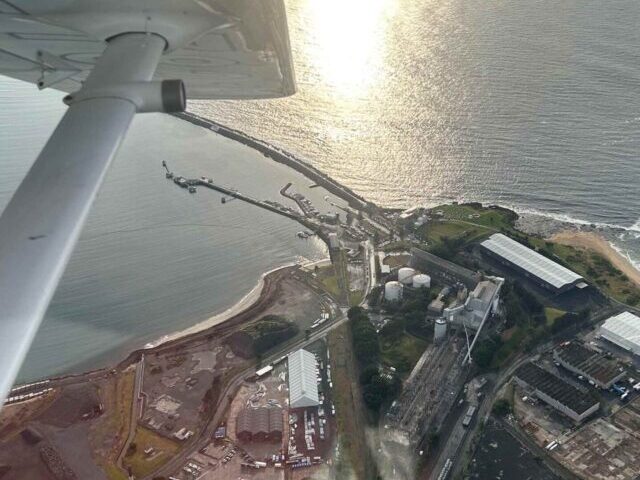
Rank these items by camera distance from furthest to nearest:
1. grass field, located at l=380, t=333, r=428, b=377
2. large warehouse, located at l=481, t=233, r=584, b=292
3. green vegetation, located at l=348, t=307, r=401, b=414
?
large warehouse, located at l=481, t=233, r=584, b=292
grass field, located at l=380, t=333, r=428, b=377
green vegetation, located at l=348, t=307, r=401, b=414

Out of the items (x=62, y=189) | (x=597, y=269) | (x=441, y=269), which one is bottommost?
(x=597, y=269)

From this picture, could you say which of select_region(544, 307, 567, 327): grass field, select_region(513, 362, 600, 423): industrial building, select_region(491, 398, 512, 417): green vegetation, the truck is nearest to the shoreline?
the truck

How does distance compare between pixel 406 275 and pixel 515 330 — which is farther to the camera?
pixel 406 275

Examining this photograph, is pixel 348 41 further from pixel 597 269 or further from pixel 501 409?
pixel 501 409

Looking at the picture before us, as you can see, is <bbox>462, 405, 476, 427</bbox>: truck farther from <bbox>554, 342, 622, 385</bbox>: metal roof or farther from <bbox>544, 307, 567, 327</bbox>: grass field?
<bbox>544, 307, 567, 327</bbox>: grass field

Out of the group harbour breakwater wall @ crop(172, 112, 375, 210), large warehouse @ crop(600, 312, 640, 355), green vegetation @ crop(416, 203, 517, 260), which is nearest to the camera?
large warehouse @ crop(600, 312, 640, 355)

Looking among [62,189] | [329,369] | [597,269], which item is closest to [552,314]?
[597,269]

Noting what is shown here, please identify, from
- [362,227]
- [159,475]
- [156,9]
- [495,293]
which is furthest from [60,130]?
[362,227]
